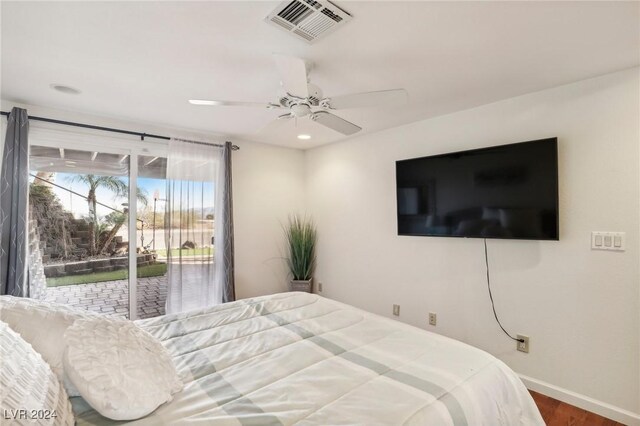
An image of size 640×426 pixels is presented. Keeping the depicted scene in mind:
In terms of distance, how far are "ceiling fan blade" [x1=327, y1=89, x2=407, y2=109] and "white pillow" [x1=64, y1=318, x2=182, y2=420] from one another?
1570 millimetres

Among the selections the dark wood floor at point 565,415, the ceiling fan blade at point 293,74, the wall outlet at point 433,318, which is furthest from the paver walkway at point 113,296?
the dark wood floor at point 565,415

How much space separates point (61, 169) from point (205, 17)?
7.67 feet

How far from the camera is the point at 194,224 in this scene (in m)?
3.34

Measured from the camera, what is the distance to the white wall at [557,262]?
2008 mm

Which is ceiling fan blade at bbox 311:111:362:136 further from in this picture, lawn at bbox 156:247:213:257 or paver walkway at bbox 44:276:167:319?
paver walkway at bbox 44:276:167:319

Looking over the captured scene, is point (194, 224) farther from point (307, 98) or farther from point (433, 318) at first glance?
point (433, 318)

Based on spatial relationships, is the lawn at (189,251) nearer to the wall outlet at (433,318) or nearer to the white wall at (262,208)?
the white wall at (262,208)

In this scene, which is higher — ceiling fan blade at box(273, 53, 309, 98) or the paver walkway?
ceiling fan blade at box(273, 53, 309, 98)

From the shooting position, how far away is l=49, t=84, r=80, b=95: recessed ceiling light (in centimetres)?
225

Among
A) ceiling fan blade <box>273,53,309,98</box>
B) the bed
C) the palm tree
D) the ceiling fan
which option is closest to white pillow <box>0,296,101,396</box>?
the bed

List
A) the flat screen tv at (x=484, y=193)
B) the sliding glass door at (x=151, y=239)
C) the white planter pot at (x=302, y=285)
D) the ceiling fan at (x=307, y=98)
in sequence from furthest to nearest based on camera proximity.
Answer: the white planter pot at (x=302, y=285) → the sliding glass door at (x=151, y=239) → the flat screen tv at (x=484, y=193) → the ceiling fan at (x=307, y=98)

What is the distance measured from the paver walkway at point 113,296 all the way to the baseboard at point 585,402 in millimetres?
3463

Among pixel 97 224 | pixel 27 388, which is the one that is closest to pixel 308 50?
pixel 27 388

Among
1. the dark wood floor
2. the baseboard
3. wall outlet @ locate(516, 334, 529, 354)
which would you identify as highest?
wall outlet @ locate(516, 334, 529, 354)
